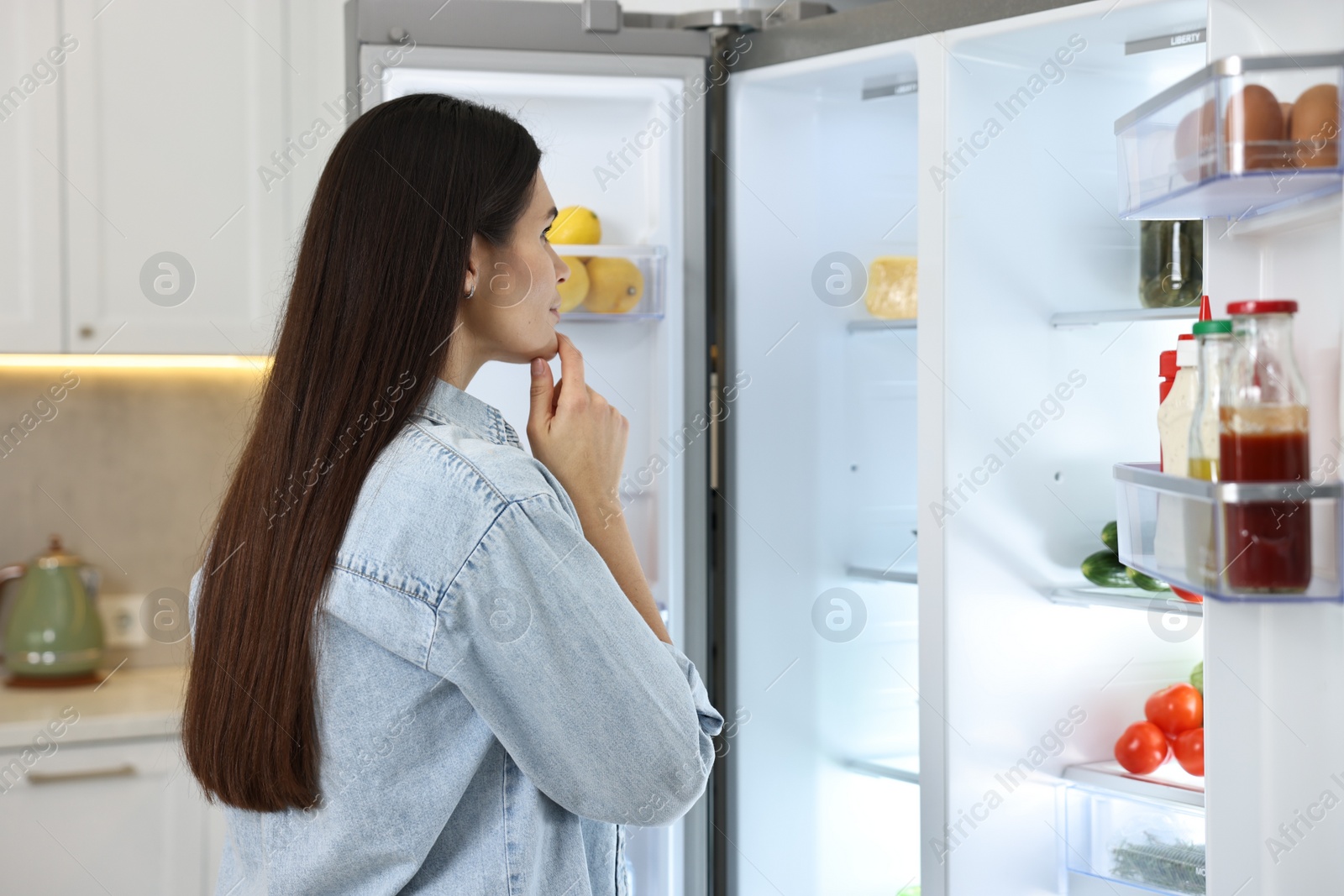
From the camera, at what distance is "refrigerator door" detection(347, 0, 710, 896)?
145 cm

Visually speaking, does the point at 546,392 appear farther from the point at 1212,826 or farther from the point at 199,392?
the point at 199,392

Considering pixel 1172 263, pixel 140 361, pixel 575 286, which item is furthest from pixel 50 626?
pixel 1172 263

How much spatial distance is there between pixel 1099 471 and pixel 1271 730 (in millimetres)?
621

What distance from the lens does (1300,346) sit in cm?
85

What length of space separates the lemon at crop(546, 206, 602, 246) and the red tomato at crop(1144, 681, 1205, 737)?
935 mm

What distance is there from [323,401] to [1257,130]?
67cm

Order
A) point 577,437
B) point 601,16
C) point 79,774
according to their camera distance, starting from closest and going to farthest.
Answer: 1. point 577,437
2. point 601,16
3. point 79,774

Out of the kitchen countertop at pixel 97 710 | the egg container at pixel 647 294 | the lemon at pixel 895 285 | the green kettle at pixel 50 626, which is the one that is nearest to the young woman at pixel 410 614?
the egg container at pixel 647 294

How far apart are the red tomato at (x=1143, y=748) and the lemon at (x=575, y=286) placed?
893 millimetres

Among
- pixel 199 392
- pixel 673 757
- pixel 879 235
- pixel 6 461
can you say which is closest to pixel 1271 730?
Answer: pixel 673 757

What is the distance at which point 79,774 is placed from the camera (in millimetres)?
1815

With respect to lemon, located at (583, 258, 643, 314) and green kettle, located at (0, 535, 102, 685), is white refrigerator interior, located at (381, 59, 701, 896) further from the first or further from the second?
green kettle, located at (0, 535, 102, 685)

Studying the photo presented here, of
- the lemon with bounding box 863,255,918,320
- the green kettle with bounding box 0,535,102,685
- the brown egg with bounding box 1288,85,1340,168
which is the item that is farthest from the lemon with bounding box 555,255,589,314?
the green kettle with bounding box 0,535,102,685

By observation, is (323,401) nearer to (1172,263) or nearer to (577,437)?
(577,437)
